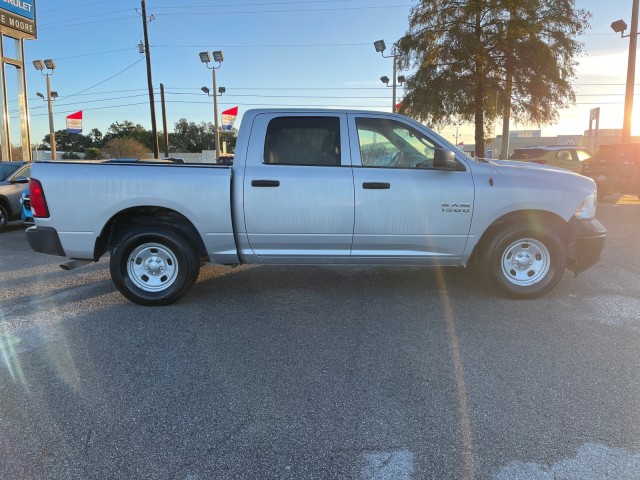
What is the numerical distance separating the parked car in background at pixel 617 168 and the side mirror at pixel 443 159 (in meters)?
10.8

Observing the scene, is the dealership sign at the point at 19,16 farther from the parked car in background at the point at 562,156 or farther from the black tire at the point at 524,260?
the black tire at the point at 524,260

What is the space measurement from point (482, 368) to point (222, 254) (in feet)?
9.47

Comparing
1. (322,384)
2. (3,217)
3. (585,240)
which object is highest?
(585,240)

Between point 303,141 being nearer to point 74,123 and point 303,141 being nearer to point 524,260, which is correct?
point 524,260

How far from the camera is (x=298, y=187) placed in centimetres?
500

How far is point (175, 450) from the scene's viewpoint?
2.72 metres

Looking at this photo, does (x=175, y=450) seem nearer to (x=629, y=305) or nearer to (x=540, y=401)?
(x=540, y=401)

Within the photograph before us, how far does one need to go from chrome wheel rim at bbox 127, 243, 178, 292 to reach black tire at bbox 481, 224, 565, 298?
342 cm

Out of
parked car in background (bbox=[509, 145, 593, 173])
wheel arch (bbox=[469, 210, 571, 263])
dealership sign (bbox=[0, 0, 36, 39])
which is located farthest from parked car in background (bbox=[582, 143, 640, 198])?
dealership sign (bbox=[0, 0, 36, 39])

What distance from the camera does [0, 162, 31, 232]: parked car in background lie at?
10.7 metres

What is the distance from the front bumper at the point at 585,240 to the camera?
522 cm

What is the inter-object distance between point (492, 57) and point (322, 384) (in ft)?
57.8

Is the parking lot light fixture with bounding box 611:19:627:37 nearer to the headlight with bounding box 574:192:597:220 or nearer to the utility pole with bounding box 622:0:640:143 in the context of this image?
the utility pole with bounding box 622:0:640:143

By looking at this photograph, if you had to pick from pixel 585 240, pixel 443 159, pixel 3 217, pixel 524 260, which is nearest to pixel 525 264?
pixel 524 260
